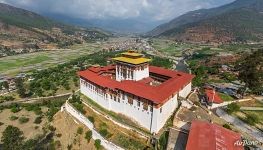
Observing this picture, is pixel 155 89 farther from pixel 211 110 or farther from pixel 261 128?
pixel 261 128

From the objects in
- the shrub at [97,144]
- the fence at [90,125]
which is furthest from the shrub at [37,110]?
the shrub at [97,144]

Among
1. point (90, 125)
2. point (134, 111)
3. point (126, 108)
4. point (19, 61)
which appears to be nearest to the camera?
point (134, 111)

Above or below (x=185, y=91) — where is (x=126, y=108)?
below

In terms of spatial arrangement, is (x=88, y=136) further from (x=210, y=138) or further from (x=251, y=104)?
(x=251, y=104)

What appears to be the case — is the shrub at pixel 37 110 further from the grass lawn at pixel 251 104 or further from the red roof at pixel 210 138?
the grass lawn at pixel 251 104

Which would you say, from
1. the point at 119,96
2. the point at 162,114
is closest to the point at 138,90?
the point at 119,96

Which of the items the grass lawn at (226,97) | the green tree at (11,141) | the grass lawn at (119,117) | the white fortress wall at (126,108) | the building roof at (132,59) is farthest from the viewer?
the grass lawn at (226,97)

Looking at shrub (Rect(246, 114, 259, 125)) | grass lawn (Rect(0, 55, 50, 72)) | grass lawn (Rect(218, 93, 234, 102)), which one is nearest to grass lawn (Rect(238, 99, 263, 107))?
grass lawn (Rect(218, 93, 234, 102))
